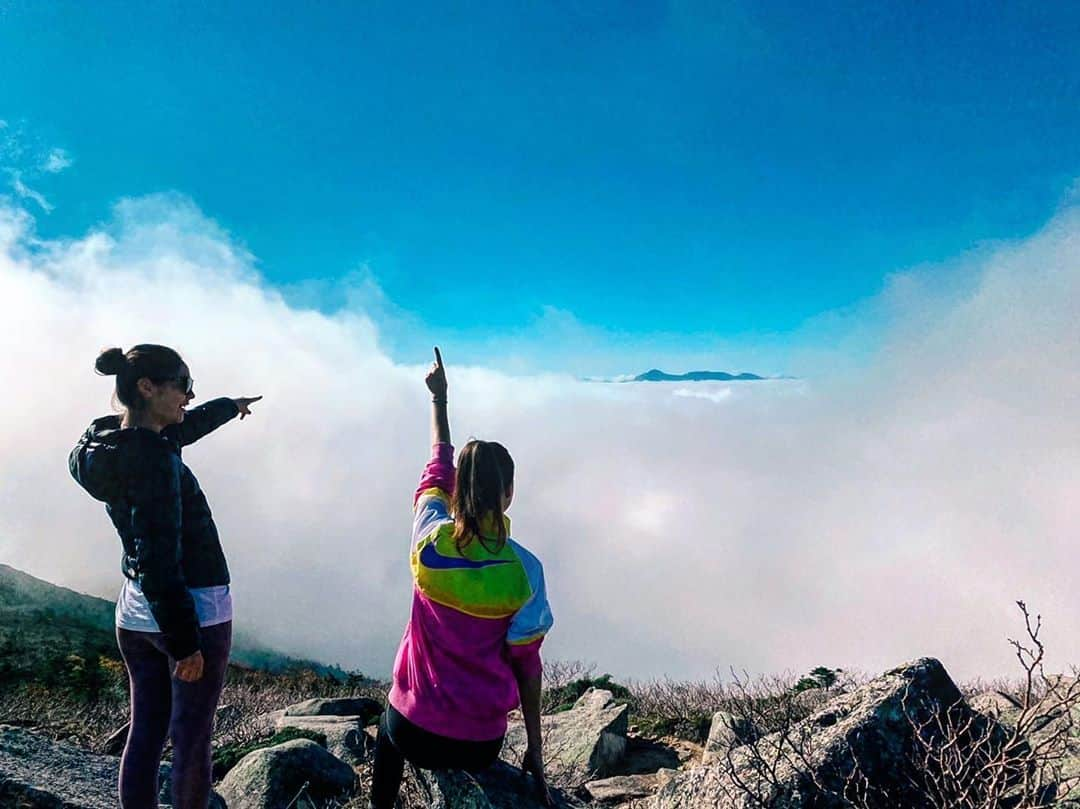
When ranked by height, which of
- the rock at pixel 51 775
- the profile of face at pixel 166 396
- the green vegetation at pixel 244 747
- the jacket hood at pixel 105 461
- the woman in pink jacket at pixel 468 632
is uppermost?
the profile of face at pixel 166 396

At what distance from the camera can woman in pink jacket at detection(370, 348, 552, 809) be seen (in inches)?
137

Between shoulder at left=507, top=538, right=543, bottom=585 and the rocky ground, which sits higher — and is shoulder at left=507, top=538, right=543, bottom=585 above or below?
above

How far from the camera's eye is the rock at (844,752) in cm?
388

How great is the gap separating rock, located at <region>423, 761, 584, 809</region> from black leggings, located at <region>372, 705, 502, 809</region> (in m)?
0.05

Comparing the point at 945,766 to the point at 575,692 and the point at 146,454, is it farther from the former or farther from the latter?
the point at 575,692

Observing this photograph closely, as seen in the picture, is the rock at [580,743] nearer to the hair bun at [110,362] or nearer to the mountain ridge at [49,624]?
the hair bun at [110,362]

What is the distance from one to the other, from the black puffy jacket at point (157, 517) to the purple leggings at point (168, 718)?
229 millimetres

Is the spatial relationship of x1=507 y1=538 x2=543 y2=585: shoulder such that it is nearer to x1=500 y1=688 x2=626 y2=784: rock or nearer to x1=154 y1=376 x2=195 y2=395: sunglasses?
x1=154 y1=376 x2=195 y2=395: sunglasses

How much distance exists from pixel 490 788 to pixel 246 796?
3.20m

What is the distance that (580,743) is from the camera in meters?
8.34

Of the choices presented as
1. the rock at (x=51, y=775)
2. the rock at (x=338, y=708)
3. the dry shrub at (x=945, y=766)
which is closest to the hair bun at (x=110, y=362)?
the rock at (x=51, y=775)

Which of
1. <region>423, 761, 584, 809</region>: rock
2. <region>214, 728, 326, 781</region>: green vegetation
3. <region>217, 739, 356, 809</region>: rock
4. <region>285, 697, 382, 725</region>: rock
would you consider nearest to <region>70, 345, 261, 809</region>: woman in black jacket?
<region>423, 761, 584, 809</region>: rock

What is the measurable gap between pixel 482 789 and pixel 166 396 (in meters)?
2.31

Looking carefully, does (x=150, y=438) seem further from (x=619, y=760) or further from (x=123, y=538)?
(x=619, y=760)
